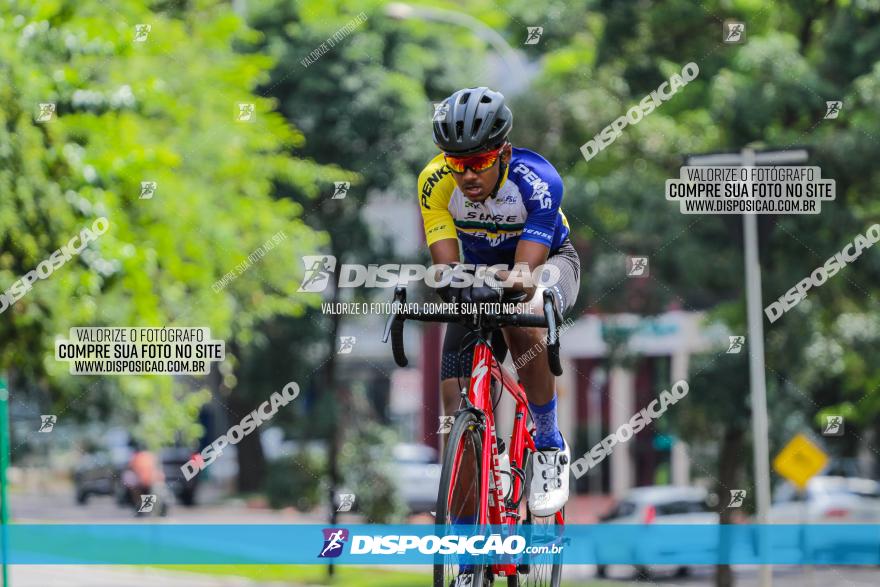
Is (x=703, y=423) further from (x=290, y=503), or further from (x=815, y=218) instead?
(x=290, y=503)

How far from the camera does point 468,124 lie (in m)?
5.65

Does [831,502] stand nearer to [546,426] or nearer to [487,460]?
[546,426]

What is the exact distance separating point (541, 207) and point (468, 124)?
566mm

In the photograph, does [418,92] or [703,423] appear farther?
[418,92]

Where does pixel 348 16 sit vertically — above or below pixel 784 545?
above

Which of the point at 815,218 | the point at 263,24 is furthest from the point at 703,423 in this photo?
the point at 263,24

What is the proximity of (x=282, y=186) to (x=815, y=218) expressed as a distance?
42.6 feet

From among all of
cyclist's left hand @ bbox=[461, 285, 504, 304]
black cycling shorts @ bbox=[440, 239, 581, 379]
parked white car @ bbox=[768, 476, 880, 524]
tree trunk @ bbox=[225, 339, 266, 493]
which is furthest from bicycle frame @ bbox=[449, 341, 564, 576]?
tree trunk @ bbox=[225, 339, 266, 493]

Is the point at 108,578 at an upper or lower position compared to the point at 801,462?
lower

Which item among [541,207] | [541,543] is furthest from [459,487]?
[541,207]

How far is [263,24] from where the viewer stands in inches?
1095

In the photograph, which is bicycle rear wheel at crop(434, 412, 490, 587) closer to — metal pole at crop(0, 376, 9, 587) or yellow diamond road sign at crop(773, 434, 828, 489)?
metal pole at crop(0, 376, 9, 587)

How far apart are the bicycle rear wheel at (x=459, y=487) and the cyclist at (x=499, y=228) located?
78 millimetres

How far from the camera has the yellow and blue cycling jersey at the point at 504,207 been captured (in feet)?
19.6
